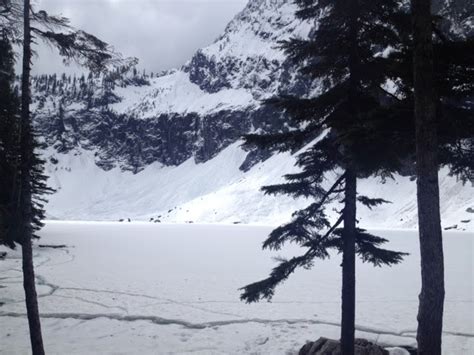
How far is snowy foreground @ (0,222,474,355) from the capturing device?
36.1 feet

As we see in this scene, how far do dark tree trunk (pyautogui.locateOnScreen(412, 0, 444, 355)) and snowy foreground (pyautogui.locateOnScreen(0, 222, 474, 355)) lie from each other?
18.9 feet

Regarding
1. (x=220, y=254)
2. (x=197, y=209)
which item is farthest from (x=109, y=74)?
(x=197, y=209)

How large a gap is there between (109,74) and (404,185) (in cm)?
7355

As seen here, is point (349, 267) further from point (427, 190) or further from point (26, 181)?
point (26, 181)

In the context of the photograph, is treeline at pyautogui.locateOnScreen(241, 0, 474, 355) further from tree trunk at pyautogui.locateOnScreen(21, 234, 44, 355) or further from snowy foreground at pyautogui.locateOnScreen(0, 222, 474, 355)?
tree trunk at pyautogui.locateOnScreen(21, 234, 44, 355)

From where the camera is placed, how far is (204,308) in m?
14.7

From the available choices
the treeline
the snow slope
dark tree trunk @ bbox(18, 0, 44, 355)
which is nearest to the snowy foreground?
dark tree trunk @ bbox(18, 0, 44, 355)

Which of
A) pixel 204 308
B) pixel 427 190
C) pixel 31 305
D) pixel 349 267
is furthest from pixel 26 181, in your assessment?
pixel 204 308

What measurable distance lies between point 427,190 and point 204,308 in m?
11.2

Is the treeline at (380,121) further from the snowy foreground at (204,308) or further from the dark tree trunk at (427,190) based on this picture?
the snowy foreground at (204,308)

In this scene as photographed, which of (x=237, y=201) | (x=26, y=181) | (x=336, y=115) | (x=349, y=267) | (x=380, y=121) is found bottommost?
(x=349, y=267)

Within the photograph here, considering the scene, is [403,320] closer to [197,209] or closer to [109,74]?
[109,74]

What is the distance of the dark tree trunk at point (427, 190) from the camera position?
5.31 meters

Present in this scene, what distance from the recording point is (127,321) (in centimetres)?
1309
